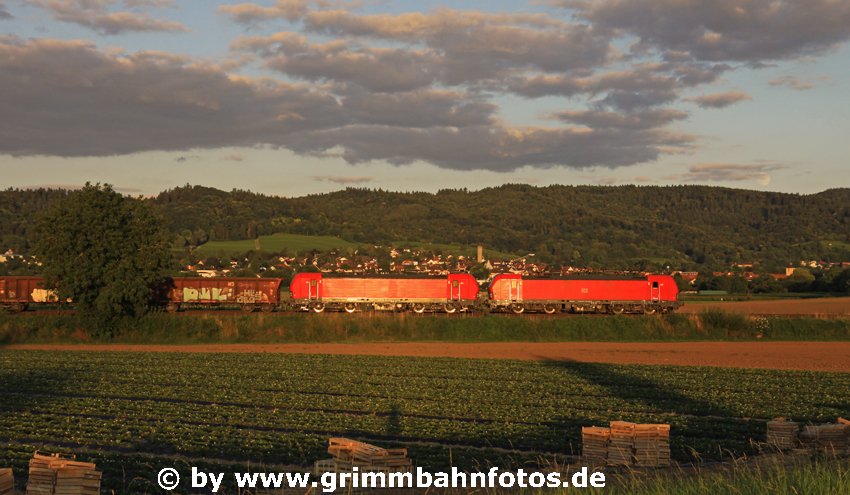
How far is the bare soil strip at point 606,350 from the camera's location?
45250mm

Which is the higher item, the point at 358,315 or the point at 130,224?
the point at 130,224

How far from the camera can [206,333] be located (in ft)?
184

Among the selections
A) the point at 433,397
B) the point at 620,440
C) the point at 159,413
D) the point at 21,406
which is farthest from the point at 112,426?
the point at 620,440

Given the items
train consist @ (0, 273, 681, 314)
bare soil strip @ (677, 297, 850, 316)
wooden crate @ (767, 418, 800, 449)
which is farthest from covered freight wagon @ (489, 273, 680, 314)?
wooden crate @ (767, 418, 800, 449)

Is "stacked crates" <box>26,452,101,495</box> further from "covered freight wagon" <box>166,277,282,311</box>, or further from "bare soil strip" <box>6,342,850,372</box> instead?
"covered freight wagon" <box>166,277,282,311</box>

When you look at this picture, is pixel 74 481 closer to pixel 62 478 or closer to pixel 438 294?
pixel 62 478

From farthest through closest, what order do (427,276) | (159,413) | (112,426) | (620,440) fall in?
(427,276)
(159,413)
(112,426)
(620,440)

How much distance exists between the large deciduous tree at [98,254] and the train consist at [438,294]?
1015 centimetres

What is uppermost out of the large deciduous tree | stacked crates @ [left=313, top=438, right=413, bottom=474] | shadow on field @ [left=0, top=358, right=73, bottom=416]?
the large deciduous tree

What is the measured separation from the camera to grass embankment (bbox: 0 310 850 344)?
5588 cm

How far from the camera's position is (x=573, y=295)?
221 feet

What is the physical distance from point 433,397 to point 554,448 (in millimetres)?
9541

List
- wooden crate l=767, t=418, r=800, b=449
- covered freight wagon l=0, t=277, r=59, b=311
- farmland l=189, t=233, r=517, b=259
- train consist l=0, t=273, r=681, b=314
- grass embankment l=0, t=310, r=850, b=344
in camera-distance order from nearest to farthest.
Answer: wooden crate l=767, t=418, r=800, b=449 < grass embankment l=0, t=310, r=850, b=344 < covered freight wagon l=0, t=277, r=59, b=311 < train consist l=0, t=273, r=681, b=314 < farmland l=189, t=233, r=517, b=259

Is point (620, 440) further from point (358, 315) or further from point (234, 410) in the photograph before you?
point (358, 315)
